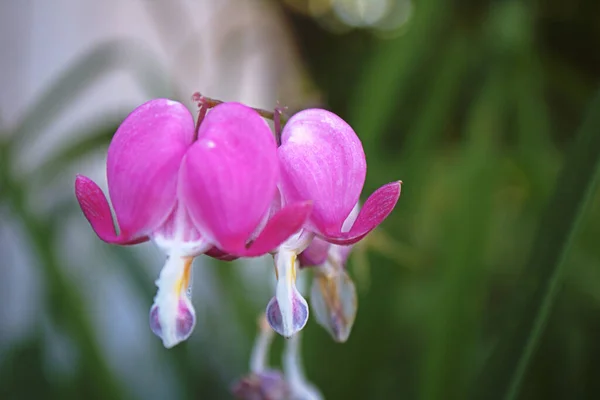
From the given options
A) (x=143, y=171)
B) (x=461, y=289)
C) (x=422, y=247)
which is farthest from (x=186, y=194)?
(x=422, y=247)

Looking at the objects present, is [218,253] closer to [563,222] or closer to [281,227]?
[281,227]

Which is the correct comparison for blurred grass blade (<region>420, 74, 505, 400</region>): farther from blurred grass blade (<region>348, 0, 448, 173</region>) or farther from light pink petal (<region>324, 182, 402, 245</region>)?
light pink petal (<region>324, 182, 402, 245</region>)

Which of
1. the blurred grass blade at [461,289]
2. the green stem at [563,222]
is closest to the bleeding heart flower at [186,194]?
the green stem at [563,222]

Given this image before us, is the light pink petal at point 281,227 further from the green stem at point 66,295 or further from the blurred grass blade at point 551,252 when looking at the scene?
the green stem at point 66,295

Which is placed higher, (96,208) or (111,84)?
(96,208)

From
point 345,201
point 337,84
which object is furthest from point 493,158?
point 337,84

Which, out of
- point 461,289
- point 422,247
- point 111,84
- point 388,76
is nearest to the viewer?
Answer: point 461,289

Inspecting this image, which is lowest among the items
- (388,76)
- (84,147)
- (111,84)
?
(111,84)

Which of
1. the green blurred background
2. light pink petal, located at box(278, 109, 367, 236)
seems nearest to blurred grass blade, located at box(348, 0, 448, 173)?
the green blurred background

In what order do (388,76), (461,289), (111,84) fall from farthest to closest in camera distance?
(111,84) < (388,76) < (461,289)
